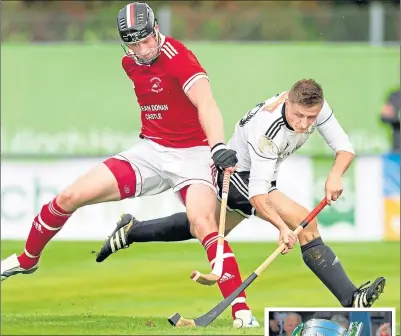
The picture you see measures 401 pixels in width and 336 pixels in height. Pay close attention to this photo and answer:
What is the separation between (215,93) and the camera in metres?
17.7

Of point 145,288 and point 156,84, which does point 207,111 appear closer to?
point 156,84

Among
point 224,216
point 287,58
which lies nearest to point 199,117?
point 224,216

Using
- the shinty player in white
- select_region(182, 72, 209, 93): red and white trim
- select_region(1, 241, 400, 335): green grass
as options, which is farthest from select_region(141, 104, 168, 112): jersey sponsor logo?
select_region(1, 241, 400, 335): green grass

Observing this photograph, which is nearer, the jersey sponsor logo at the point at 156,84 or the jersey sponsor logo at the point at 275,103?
the jersey sponsor logo at the point at 275,103

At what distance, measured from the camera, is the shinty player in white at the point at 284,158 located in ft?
27.2

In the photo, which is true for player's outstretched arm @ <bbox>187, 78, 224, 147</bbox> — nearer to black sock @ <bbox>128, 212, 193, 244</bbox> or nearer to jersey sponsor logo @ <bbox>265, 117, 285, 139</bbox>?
jersey sponsor logo @ <bbox>265, 117, 285, 139</bbox>

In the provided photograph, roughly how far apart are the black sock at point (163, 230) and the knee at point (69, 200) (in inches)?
34.1

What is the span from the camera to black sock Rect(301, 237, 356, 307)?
28.8 ft

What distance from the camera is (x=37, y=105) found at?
1773 cm

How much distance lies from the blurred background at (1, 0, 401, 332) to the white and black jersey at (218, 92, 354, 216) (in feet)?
28.6

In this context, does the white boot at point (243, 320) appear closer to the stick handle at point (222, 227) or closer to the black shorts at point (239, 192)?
the stick handle at point (222, 227)

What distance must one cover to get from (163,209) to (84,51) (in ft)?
7.46

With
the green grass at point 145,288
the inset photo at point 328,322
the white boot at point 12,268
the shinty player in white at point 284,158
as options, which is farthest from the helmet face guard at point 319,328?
the white boot at point 12,268

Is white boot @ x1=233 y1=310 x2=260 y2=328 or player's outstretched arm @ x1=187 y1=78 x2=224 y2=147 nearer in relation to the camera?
white boot @ x1=233 y1=310 x2=260 y2=328
